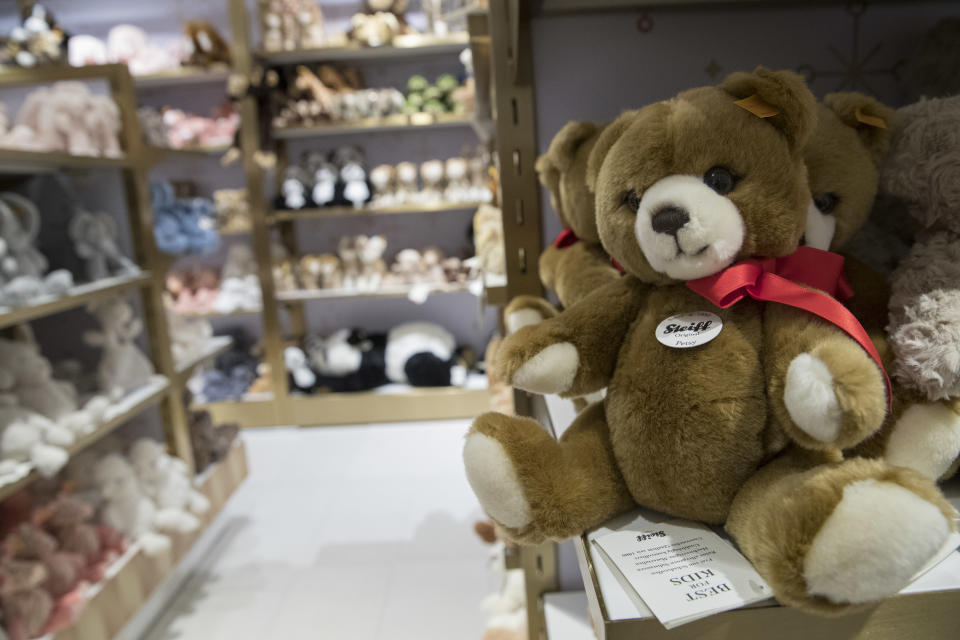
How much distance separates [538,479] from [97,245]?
6.12 feet

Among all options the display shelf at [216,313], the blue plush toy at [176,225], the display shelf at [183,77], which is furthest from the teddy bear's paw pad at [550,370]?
the display shelf at [183,77]

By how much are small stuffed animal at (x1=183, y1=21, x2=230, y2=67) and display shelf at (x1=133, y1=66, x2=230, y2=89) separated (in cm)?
4

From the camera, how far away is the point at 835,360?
1.72 feet

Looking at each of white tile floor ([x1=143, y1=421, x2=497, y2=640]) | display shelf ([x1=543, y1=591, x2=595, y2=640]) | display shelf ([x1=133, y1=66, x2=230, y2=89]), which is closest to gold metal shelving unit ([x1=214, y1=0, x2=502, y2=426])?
display shelf ([x1=133, y1=66, x2=230, y2=89])

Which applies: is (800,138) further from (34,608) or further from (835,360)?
(34,608)

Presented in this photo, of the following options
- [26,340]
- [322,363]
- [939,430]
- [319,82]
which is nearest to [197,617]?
[26,340]

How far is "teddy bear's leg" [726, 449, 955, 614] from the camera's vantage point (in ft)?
1.50

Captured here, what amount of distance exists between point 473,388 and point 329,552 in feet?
4.29

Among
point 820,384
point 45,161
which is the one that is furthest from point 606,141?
point 45,161

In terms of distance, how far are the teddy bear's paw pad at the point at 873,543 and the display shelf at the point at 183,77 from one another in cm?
340

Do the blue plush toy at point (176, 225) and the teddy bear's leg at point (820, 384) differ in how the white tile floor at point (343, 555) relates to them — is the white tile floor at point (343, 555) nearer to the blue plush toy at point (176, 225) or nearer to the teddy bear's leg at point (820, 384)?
the blue plush toy at point (176, 225)

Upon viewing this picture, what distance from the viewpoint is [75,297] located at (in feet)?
5.79

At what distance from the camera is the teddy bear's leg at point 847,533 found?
17.9 inches

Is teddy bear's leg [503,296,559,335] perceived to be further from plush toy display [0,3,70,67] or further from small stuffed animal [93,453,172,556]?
plush toy display [0,3,70,67]
